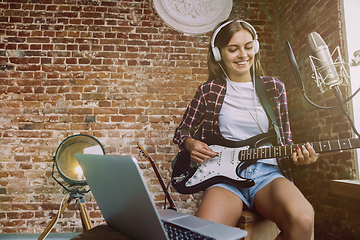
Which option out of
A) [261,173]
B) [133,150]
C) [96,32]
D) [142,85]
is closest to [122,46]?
[96,32]

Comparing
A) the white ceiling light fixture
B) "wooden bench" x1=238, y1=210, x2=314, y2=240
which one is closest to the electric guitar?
"wooden bench" x1=238, y1=210, x2=314, y2=240

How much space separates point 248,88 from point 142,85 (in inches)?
46.7

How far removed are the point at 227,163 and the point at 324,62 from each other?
0.73 metres

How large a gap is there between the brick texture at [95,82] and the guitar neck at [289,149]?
1.04 metres

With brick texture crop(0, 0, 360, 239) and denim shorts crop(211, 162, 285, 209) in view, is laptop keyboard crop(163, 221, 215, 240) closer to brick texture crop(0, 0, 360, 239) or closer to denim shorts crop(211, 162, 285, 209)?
denim shorts crop(211, 162, 285, 209)

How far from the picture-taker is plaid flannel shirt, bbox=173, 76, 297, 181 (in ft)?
4.95

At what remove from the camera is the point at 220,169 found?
4.31 ft

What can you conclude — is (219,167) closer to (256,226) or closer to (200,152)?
(200,152)

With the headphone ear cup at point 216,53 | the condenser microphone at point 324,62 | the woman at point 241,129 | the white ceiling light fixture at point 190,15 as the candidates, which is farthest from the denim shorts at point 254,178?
the white ceiling light fixture at point 190,15

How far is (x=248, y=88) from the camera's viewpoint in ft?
5.17

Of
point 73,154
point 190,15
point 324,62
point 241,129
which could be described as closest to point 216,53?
point 241,129

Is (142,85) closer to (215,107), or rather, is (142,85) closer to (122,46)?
(122,46)

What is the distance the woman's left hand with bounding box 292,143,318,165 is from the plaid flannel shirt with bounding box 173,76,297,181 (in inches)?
10.2

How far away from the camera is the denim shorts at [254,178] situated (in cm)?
124
